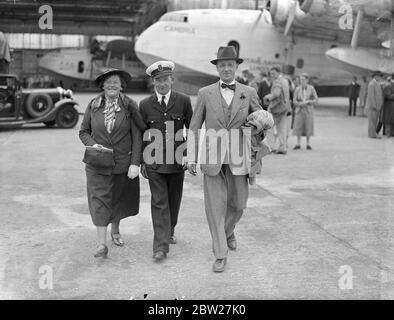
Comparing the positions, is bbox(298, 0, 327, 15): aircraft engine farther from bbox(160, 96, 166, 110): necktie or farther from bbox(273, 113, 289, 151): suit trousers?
bbox(160, 96, 166, 110): necktie

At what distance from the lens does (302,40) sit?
22609 millimetres

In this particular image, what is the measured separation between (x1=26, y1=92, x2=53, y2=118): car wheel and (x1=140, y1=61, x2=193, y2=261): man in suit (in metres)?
10.5

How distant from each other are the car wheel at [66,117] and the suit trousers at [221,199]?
1133 cm

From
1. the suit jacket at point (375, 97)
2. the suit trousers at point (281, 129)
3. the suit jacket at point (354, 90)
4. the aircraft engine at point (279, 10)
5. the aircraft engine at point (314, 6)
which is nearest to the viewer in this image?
the suit trousers at point (281, 129)

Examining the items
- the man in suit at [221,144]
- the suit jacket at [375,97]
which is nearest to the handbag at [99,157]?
the man in suit at [221,144]

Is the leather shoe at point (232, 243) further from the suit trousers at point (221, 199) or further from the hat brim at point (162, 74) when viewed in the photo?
the hat brim at point (162, 74)

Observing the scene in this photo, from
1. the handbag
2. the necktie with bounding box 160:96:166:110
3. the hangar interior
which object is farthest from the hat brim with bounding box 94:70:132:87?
the hangar interior

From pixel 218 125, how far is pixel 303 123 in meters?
7.28

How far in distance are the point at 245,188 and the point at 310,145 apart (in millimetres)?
7943

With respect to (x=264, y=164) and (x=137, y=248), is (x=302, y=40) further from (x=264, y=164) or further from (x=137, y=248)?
(x=137, y=248)

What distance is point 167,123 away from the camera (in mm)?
4590

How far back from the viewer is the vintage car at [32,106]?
13766 mm

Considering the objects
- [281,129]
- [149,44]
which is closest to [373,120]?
[281,129]
